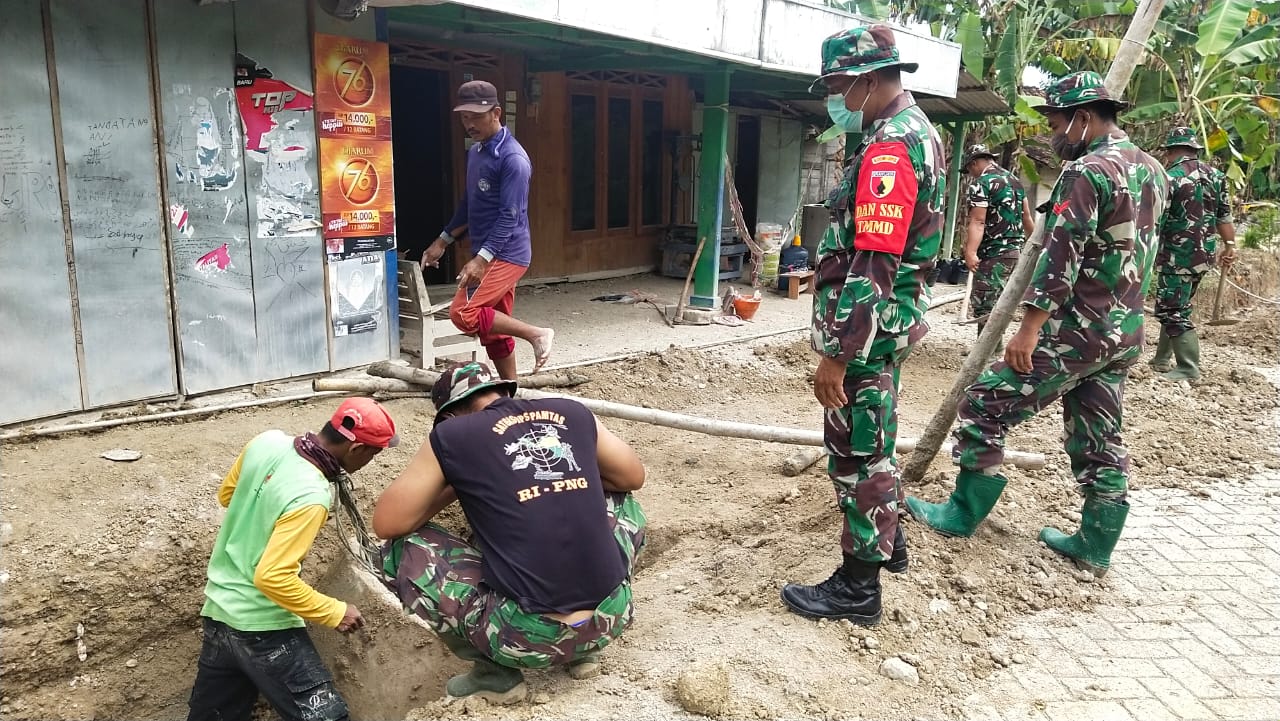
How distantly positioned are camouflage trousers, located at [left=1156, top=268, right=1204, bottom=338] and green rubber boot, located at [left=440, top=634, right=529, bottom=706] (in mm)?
6880

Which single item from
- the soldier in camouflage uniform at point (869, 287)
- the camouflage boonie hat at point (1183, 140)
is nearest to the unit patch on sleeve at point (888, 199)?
the soldier in camouflage uniform at point (869, 287)

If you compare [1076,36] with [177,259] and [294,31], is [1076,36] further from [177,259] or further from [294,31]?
[177,259]

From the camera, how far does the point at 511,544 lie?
2.79 m

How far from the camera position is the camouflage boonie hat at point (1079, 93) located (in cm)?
349

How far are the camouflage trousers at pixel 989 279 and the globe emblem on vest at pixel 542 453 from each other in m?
5.76

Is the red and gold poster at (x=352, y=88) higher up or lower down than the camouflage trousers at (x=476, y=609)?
higher up

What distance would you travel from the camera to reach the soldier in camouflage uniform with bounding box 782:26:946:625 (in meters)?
2.84

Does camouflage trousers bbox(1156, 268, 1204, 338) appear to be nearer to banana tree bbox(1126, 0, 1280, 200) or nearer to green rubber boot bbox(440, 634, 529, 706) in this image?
banana tree bbox(1126, 0, 1280, 200)

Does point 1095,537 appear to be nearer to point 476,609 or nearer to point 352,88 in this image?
point 476,609

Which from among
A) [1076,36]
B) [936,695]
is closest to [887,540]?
[936,695]

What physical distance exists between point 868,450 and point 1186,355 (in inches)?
238

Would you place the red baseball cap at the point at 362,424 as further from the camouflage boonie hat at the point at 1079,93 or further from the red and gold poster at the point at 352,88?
the red and gold poster at the point at 352,88

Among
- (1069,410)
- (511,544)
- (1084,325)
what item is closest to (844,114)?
(1084,325)

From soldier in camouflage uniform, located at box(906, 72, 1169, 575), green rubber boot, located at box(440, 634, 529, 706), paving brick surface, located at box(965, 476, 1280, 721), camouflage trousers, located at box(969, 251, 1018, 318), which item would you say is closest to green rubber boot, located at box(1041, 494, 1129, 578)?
→ soldier in camouflage uniform, located at box(906, 72, 1169, 575)
